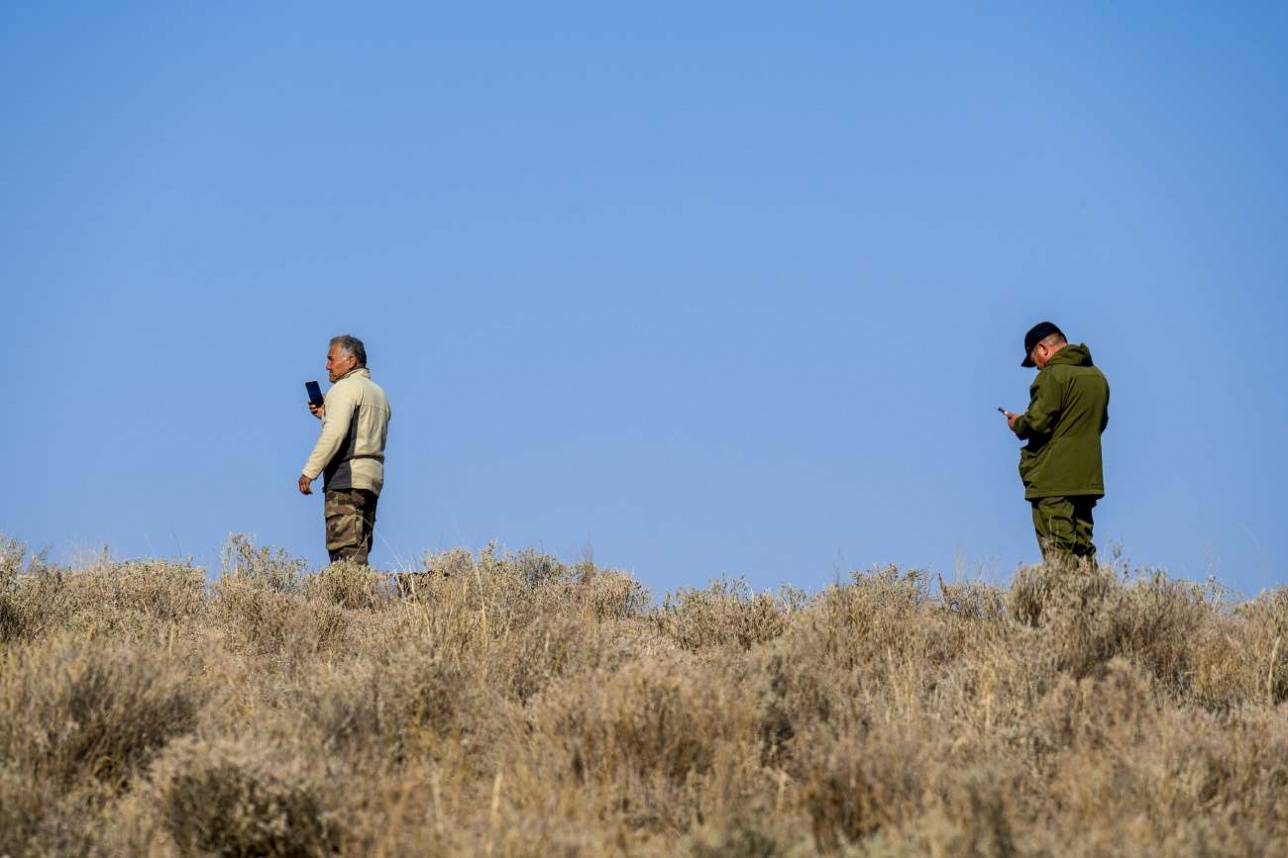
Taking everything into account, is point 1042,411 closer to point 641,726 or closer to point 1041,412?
point 1041,412

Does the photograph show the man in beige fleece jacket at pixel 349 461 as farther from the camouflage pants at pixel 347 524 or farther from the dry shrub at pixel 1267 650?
the dry shrub at pixel 1267 650

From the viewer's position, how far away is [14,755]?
5.22 m

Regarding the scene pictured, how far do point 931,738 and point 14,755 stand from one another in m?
3.89

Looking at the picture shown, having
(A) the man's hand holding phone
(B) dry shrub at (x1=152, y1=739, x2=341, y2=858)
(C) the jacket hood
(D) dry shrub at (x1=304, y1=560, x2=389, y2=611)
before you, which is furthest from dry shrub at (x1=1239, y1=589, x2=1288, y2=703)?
(A) the man's hand holding phone

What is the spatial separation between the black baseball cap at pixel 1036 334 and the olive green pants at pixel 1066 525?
1.20 meters

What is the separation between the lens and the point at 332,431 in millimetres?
11438

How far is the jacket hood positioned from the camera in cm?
1014

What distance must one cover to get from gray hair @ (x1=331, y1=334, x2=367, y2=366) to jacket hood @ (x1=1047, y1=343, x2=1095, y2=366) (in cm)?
613

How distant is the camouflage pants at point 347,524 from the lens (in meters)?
11.5

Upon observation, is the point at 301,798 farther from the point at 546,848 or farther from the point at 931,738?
the point at 931,738

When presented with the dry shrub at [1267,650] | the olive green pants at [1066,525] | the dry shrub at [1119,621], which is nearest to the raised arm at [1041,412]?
the olive green pants at [1066,525]

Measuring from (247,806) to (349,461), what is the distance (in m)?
7.12

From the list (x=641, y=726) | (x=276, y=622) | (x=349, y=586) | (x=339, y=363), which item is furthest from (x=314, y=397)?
(x=641, y=726)

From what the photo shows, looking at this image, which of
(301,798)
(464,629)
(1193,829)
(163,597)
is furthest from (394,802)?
(163,597)
